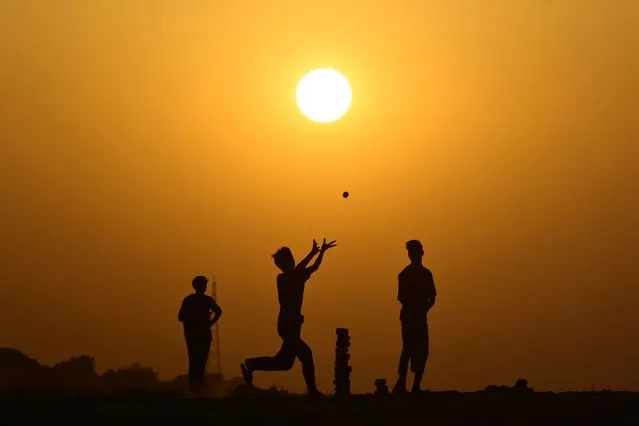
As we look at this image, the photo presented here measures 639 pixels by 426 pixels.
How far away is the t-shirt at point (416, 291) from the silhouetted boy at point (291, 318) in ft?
5.94

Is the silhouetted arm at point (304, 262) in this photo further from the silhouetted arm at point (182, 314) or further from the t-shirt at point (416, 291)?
the silhouetted arm at point (182, 314)

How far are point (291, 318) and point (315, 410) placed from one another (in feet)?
12.2

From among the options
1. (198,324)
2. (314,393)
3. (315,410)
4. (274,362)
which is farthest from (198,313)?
(315,410)

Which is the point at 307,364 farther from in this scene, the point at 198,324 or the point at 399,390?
the point at 198,324

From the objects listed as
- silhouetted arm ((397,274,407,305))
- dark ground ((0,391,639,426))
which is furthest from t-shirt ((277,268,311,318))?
silhouetted arm ((397,274,407,305))

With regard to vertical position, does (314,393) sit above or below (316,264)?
below

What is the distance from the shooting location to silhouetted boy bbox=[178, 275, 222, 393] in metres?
26.3

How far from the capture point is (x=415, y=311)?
25.0m

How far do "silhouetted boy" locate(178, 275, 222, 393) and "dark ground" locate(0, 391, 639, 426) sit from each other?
3369 mm

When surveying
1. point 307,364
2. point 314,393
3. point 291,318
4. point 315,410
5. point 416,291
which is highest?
point 416,291

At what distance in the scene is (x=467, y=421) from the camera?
765 inches

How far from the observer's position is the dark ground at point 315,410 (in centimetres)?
1920

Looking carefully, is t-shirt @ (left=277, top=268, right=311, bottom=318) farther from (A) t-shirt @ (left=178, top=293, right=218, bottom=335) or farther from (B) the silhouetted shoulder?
(A) t-shirt @ (left=178, top=293, right=218, bottom=335)

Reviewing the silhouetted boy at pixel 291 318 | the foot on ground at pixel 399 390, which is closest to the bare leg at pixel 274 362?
the silhouetted boy at pixel 291 318
